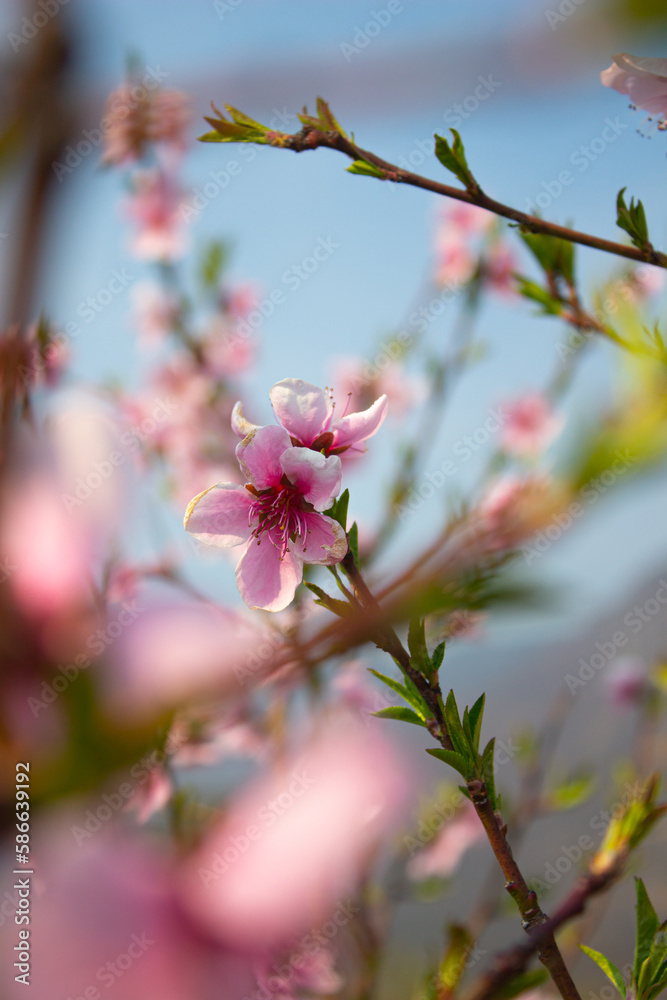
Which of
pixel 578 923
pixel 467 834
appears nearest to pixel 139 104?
pixel 578 923

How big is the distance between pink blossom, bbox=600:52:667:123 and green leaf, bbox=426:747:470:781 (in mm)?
581

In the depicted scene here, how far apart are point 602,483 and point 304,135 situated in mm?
570

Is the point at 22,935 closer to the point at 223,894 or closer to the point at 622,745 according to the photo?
the point at 223,894

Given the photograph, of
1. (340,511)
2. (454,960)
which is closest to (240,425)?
(340,511)

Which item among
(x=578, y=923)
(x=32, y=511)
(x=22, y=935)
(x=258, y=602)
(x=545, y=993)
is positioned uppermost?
(x=258, y=602)

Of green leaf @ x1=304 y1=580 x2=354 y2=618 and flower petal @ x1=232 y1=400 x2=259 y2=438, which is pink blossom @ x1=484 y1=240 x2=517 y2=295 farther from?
green leaf @ x1=304 y1=580 x2=354 y2=618

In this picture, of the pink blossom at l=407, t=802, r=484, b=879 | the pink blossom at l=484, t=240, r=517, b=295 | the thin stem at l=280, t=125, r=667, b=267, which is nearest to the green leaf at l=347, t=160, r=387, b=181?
the thin stem at l=280, t=125, r=667, b=267

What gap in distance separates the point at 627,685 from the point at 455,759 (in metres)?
1.79

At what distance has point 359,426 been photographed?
24.0 inches

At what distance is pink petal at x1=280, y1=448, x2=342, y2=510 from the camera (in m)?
0.55

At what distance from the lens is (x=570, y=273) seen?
0.80 m

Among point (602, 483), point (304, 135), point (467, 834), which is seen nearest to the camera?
point (602, 483)

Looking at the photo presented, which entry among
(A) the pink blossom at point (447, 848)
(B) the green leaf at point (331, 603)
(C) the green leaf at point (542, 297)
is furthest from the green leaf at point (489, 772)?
(A) the pink blossom at point (447, 848)

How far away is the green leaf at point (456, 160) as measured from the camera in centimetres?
60
